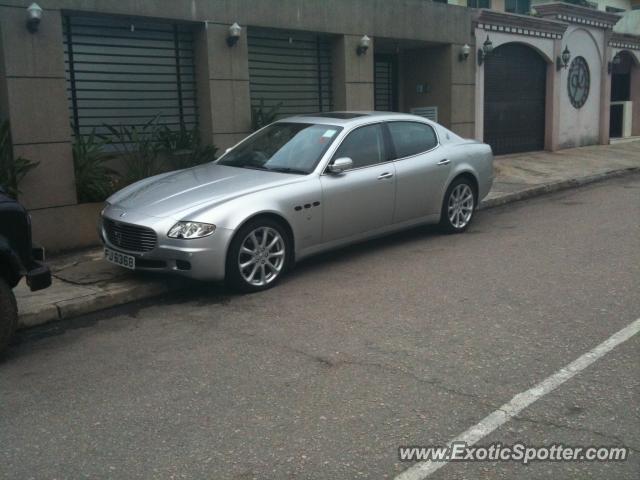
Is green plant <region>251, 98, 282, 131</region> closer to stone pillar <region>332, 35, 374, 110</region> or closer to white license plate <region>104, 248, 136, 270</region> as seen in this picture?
stone pillar <region>332, 35, 374, 110</region>

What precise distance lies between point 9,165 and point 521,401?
21.4ft

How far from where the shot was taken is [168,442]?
12.3 feet

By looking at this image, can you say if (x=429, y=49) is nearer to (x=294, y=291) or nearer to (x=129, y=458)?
(x=294, y=291)

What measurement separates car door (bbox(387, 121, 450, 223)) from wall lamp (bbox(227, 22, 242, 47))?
129 inches

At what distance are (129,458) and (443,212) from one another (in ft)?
19.7

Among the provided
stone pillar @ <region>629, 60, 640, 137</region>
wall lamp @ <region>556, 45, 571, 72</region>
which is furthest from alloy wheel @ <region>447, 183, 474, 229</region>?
stone pillar @ <region>629, 60, 640, 137</region>

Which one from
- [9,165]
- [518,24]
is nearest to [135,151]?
[9,165]

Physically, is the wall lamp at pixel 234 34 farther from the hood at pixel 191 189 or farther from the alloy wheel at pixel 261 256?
the alloy wheel at pixel 261 256

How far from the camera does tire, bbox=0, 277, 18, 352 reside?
497cm

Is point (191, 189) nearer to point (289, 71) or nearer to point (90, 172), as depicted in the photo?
point (90, 172)

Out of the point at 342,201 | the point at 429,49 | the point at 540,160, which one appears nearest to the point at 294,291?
the point at 342,201

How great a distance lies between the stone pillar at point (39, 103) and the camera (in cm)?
824

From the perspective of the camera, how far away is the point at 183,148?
10.2 m

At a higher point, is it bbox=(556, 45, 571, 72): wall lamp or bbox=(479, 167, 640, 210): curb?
bbox=(556, 45, 571, 72): wall lamp
